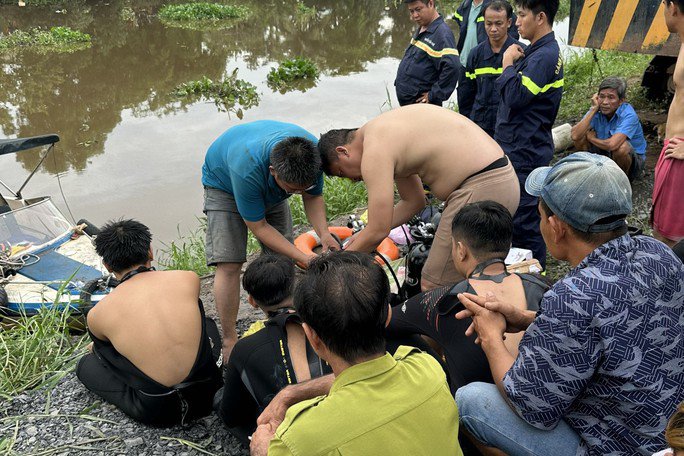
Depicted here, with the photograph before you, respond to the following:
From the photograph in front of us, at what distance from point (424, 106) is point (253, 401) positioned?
1829 millimetres

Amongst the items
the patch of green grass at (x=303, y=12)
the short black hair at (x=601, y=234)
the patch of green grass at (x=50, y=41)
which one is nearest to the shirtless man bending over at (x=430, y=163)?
the short black hair at (x=601, y=234)

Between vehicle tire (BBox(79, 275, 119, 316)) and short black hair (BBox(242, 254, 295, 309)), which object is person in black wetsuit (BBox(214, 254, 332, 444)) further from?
vehicle tire (BBox(79, 275, 119, 316))

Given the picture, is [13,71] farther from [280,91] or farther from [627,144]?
[627,144]

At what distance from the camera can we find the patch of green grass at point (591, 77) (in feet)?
24.4

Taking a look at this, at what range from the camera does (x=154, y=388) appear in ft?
9.27

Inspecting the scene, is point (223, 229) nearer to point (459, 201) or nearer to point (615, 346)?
point (459, 201)

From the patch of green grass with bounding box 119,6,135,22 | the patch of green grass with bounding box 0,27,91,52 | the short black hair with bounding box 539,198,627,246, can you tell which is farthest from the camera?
the patch of green grass with bounding box 119,6,135,22

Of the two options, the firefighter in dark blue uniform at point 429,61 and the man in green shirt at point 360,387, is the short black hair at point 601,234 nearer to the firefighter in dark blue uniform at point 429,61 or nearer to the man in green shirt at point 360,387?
the man in green shirt at point 360,387

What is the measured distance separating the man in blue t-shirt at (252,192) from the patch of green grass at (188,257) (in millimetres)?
1775

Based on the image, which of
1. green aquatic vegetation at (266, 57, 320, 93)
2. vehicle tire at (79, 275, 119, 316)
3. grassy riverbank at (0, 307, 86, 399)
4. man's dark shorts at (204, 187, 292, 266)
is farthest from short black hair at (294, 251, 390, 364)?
green aquatic vegetation at (266, 57, 320, 93)

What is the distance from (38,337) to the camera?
370cm

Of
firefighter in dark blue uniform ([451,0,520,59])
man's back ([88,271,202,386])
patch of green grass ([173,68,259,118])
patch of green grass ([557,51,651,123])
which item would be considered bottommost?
patch of green grass ([173,68,259,118])

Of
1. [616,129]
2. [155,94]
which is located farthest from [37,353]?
[155,94]

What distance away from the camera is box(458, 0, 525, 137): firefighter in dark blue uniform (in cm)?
483
